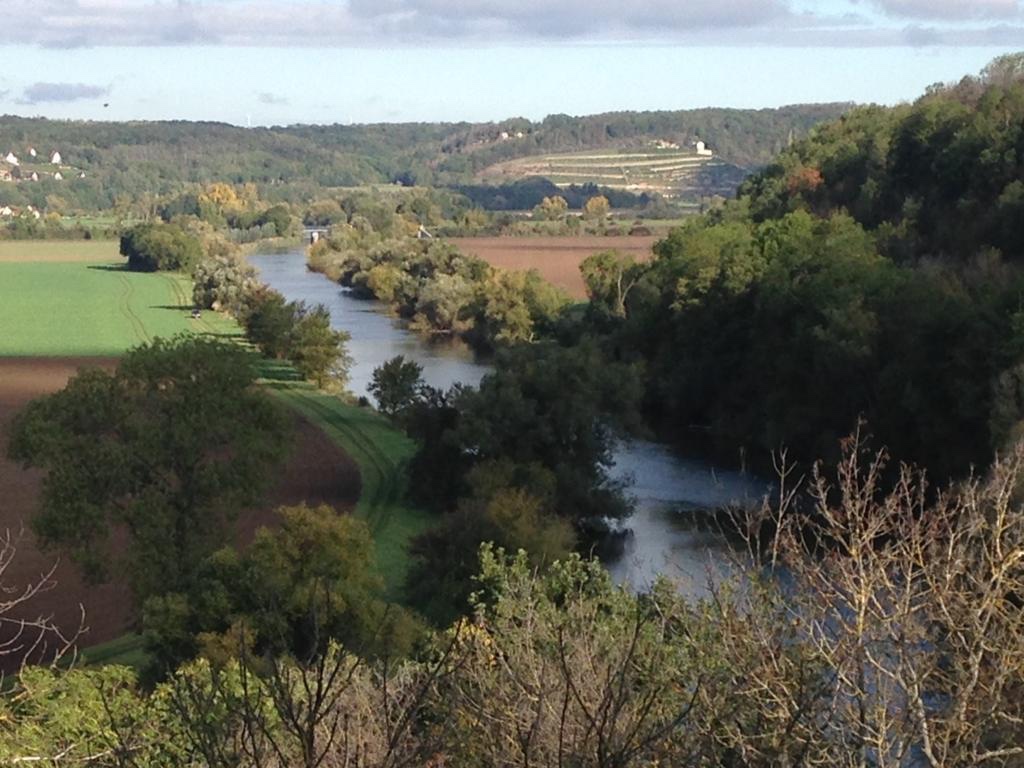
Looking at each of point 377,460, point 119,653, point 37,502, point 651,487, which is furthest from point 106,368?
point 119,653

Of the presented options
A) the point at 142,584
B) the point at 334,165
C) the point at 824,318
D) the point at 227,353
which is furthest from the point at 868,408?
the point at 334,165

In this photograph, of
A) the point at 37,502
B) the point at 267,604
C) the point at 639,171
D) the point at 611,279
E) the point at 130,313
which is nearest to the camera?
A: the point at 267,604

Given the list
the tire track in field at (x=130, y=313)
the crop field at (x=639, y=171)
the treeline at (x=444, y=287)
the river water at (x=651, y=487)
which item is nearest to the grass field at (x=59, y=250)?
the treeline at (x=444, y=287)

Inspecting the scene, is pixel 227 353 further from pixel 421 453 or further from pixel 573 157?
pixel 573 157

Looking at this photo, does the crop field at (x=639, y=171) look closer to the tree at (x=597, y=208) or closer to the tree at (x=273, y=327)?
the tree at (x=597, y=208)

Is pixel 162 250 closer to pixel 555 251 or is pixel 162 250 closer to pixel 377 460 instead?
pixel 555 251

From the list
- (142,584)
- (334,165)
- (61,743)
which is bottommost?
(334,165)
